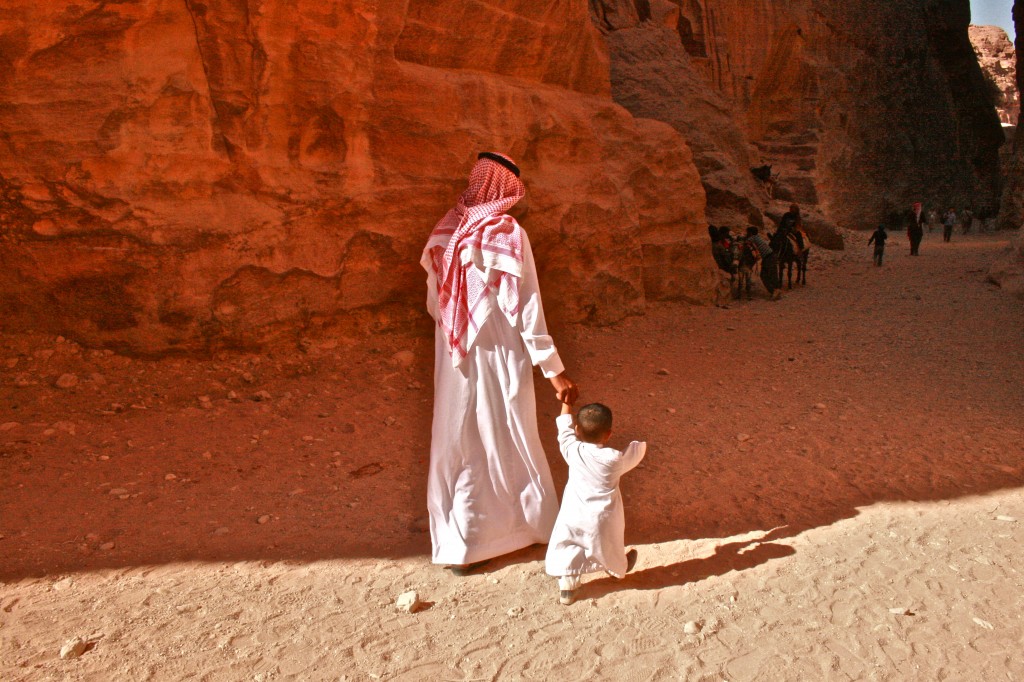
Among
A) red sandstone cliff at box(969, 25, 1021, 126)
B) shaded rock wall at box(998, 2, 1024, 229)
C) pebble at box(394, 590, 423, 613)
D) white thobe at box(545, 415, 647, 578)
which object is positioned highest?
red sandstone cliff at box(969, 25, 1021, 126)

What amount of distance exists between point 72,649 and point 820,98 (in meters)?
19.4

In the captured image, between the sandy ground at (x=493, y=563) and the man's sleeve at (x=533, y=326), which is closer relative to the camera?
the sandy ground at (x=493, y=563)

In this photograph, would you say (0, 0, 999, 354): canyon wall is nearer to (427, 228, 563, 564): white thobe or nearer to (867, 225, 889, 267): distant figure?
(427, 228, 563, 564): white thobe

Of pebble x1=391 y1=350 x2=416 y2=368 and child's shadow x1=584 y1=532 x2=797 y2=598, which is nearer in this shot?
child's shadow x1=584 y1=532 x2=797 y2=598

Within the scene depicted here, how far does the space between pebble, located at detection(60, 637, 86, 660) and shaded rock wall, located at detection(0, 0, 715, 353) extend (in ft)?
7.83

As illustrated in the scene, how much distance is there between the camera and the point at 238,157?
4.62 meters

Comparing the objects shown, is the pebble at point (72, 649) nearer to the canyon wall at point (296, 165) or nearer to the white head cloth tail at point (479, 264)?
the white head cloth tail at point (479, 264)

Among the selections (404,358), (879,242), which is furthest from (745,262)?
(404,358)

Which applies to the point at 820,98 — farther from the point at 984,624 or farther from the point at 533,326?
the point at 984,624

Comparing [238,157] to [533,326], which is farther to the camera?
[238,157]

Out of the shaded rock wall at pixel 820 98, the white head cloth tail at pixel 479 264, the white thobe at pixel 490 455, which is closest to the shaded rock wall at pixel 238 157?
the white head cloth tail at pixel 479 264

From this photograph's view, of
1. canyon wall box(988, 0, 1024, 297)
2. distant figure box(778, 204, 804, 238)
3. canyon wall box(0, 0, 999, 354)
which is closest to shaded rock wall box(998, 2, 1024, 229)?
canyon wall box(988, 0, 1024, 297)

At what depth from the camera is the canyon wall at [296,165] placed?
4289 mm

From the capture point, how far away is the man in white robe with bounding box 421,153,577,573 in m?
2.94
